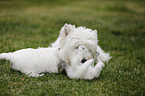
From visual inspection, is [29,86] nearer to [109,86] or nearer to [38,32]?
[109,86]

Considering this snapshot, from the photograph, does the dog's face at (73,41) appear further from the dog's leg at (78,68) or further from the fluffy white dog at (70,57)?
the dog's leg at (78,68)

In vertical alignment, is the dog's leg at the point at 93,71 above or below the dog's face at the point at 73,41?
below

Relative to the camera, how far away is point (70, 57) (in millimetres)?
3527

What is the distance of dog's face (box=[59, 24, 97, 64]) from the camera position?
341 centimetres

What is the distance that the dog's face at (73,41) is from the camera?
341cm

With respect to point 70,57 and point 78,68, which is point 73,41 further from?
point 78,68

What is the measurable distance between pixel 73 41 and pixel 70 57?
355mm

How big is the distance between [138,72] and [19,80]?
2.93 m

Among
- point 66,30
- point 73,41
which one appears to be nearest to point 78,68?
point 73,41

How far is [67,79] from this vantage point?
11.8 ft

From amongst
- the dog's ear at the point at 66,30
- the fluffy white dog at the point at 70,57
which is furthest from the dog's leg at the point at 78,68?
the dog's ear at the point at 66,30

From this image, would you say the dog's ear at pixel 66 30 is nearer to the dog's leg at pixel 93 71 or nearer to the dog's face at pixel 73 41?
the dog's face at pixel 73 41

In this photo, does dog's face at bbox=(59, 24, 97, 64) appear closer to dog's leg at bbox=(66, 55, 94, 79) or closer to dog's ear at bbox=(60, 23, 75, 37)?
dog's ear at bbox=(60, 23, 75, 37)

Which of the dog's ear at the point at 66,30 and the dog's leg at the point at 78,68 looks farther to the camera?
the dog's ear at the point at 66,30
